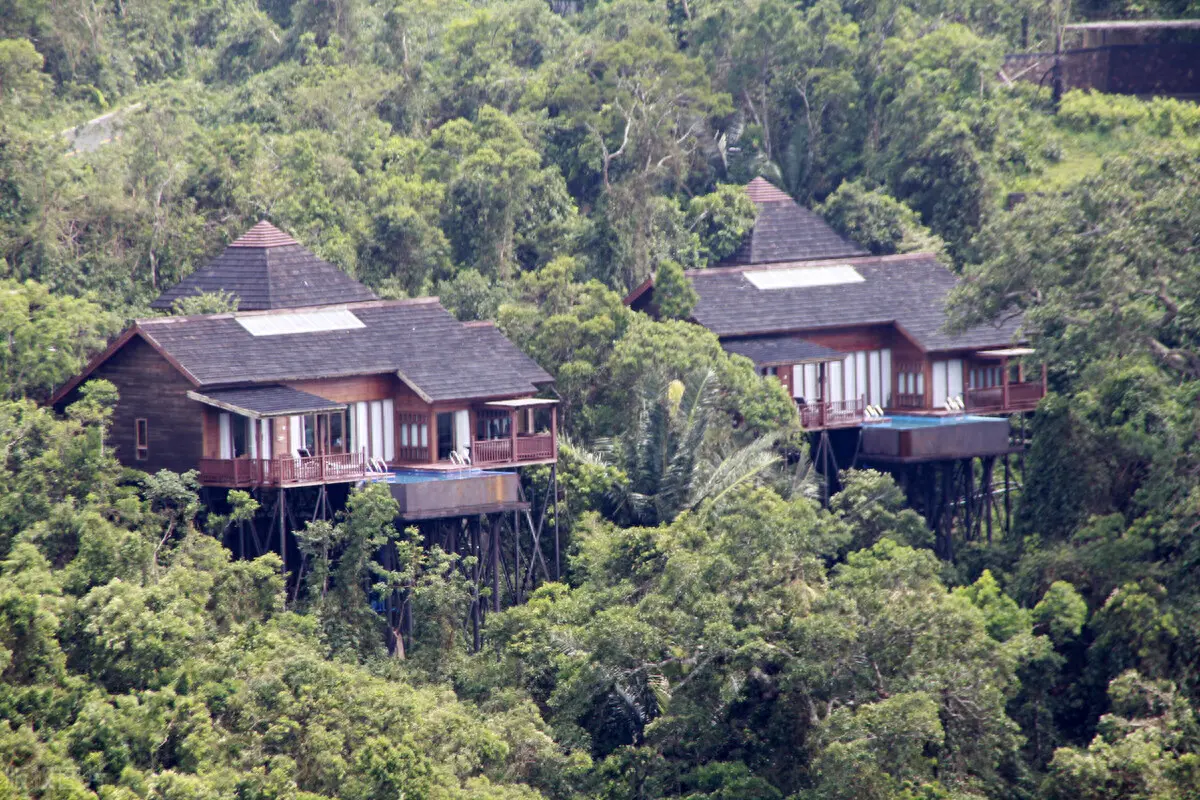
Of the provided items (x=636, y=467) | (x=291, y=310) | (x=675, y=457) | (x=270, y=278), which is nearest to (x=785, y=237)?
(x=636, y=467)

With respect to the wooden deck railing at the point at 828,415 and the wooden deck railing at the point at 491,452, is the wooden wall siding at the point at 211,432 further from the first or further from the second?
the wooden deck railing at the point at 828,415

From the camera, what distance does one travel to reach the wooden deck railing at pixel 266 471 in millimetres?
45094

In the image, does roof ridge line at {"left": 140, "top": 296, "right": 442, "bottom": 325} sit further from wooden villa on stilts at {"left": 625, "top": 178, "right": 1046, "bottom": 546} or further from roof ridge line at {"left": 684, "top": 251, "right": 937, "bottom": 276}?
roof ridge line at {"left": 684, "top": 251, "right": 937, "bottom": 276}

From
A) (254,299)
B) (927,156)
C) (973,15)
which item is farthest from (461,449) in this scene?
(973,15)

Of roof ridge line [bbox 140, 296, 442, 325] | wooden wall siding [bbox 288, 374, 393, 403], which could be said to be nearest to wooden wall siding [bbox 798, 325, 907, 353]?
roof ridge line [bbox 140, 296, 442, 325]

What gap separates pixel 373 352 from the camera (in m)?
48.2

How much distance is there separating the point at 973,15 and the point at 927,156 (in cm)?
1137

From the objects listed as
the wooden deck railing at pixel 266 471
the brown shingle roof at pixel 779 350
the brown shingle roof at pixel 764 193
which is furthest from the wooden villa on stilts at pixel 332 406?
the brown shingle roof at pixel 764 193

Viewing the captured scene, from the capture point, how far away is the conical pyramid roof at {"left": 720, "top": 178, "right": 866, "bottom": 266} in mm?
57812

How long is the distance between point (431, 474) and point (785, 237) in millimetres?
14332

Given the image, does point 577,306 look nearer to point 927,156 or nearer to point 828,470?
point 828,470

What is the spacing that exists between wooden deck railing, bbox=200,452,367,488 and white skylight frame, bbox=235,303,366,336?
3361mm

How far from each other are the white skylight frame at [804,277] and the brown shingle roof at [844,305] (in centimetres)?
11

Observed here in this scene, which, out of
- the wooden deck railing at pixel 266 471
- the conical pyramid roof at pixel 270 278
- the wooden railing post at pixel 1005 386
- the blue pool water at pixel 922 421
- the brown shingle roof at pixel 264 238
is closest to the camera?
the wooden deck railing at pixel 266 471
